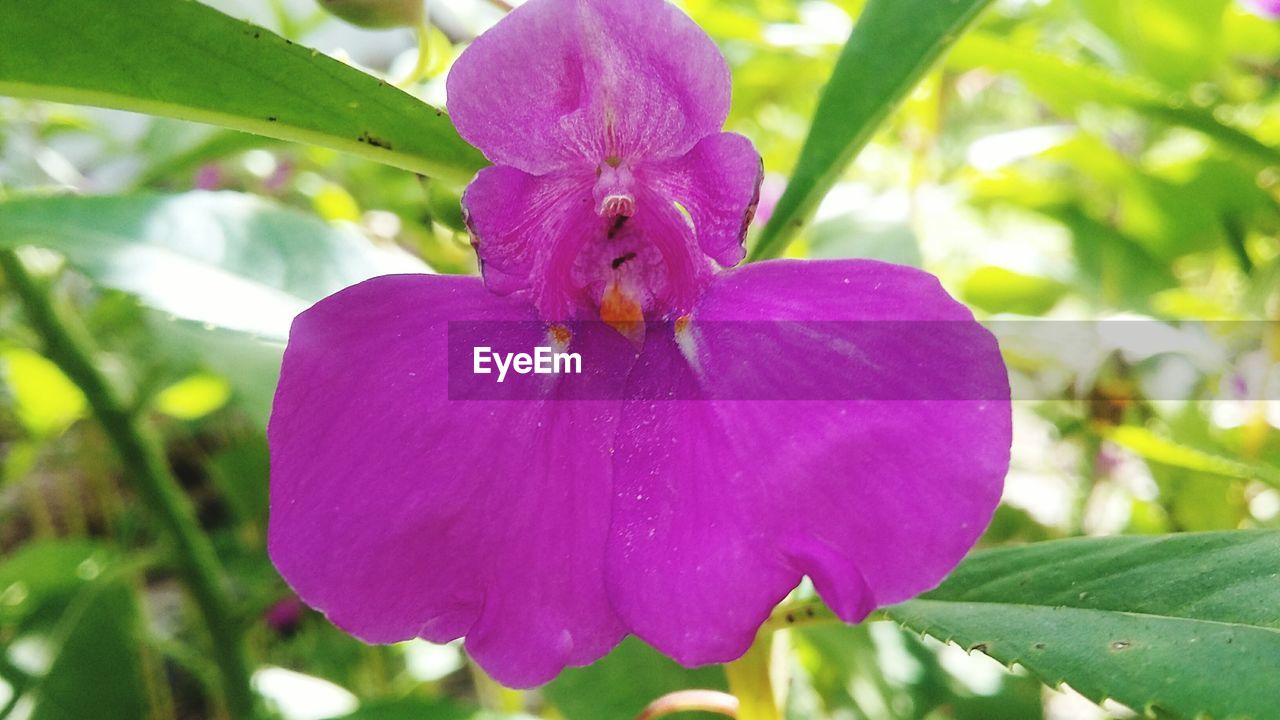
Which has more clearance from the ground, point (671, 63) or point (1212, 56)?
point (1212, 56)

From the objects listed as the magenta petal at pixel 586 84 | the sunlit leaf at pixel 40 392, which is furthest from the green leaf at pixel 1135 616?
the sunlit leaf at pixel 40 392

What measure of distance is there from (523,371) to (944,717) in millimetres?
793

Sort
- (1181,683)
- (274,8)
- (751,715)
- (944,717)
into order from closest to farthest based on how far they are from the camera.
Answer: (1181,683), (751,715), (944,717), (274,8)

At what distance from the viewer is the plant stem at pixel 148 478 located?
2.96 ft

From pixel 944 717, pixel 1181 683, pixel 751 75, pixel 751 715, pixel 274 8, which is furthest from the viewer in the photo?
pixel 751 75

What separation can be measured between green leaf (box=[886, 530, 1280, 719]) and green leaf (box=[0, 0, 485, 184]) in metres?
0.36

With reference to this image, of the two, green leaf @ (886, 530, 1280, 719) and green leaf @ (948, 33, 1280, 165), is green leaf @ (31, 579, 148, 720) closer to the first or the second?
green leaf @ (886, 530, 1280, 719)

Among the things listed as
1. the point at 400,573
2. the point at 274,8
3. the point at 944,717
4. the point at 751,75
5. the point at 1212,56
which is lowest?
the point at 944,717

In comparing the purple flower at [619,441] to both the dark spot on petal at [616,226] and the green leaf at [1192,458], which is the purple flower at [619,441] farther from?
the green leaf at [1192,458]

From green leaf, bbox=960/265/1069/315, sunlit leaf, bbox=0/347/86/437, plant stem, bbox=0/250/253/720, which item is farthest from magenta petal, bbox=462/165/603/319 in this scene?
sunlit leaf, bbox=0/347/86/437

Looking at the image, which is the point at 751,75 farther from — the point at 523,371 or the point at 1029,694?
the point at 523,371

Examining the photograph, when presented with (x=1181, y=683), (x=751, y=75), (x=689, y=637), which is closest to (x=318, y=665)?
(x=751, y=75)

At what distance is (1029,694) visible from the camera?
3.55 ft

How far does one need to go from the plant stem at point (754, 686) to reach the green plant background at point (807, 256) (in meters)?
0.05
